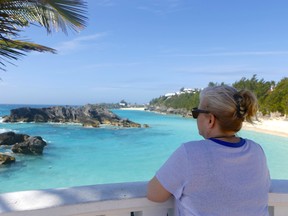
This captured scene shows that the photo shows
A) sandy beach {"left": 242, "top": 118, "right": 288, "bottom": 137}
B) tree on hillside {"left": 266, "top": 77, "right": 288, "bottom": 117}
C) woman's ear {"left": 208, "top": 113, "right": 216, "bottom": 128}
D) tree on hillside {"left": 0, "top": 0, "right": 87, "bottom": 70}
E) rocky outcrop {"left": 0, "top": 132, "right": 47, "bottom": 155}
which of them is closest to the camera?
woman's ear {"left": 208, "top": 113, "right": 216, "bottom": 128}

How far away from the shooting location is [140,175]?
1616 centimetres

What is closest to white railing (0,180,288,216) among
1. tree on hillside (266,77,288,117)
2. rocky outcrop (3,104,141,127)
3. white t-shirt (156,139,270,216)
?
white t-shirt (156,139,270,216)

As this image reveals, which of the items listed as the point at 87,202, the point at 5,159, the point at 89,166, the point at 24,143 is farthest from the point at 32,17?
the point at 24,143

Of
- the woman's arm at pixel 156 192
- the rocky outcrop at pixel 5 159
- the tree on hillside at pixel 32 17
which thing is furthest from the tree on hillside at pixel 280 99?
the woman's arm at pixel 156 192

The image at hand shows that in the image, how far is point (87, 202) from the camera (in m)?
1.30

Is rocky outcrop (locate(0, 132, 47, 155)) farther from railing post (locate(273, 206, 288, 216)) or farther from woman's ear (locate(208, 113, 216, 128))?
woman's ear (locate(208, 113, 216, 128))

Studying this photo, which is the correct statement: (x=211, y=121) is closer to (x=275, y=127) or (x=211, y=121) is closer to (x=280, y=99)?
(x=275, y=127)

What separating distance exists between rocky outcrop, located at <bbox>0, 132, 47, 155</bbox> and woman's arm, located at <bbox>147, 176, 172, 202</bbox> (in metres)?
20.6

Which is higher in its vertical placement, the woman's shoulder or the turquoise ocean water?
the woman's shoulder

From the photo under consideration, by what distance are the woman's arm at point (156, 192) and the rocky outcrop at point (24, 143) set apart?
812 inches

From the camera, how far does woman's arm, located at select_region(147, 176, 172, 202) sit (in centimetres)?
128

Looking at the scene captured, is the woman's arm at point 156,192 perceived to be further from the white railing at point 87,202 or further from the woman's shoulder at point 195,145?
the woman's shoulder at point 195,145

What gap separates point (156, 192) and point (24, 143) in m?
20.8

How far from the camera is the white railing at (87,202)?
1.22 m
